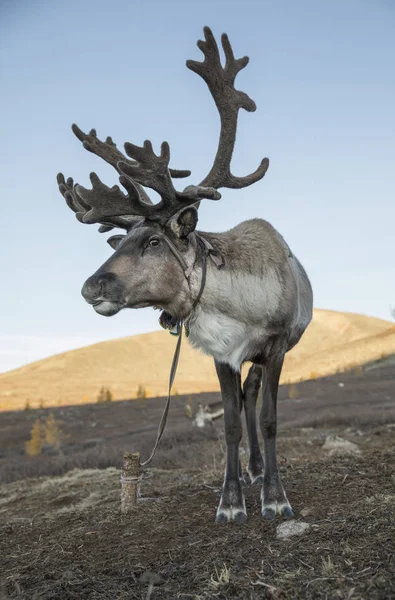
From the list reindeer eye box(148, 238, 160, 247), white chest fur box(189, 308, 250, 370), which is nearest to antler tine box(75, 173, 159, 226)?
reindeer eye box(148, 238, 160, 247)

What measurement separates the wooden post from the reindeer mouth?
2.40 m

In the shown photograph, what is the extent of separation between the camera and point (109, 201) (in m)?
5.14

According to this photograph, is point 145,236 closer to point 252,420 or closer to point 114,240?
point 114,240

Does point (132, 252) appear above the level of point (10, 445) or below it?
above

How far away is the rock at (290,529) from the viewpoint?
4.44 meters

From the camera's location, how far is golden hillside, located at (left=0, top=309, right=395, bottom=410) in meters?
55.8

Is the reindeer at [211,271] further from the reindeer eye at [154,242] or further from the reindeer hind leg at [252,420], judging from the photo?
the reindeer hind leg at [252,420]

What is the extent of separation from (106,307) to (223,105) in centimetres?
269

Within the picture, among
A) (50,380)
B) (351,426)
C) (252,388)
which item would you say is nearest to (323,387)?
(351,426)

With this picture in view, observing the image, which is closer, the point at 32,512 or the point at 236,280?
the point at 236,280

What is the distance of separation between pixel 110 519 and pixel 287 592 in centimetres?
329

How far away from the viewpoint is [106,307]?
15.5 feet

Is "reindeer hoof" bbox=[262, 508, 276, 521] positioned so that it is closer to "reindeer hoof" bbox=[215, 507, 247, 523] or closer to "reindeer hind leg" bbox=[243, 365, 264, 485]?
"reindeer hoof" bbox=[215, 507, 247, 523]

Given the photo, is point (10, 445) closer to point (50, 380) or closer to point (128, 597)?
point (128, 597)
